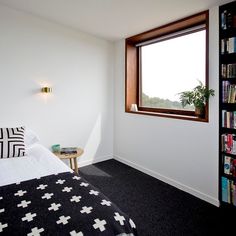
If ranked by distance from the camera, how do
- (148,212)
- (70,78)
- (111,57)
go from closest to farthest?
1. (148,212)
2. (70,78)
3. (111,57)

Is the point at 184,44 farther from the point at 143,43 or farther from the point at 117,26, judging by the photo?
the point at 117,26

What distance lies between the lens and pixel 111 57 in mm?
3600

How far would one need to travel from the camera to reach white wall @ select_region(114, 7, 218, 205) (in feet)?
7.27

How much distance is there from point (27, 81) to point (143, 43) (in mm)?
2010

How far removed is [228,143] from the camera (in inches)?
81.7

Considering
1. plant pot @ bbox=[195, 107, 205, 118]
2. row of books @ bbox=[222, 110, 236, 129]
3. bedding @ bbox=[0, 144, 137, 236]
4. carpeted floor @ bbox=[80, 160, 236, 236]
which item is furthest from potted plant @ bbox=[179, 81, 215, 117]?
bedding @ bbox=[0, 144, 137, 236]

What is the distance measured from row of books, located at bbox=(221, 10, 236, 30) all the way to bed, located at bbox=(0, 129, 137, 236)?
7.03 feet

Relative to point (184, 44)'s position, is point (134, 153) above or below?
below

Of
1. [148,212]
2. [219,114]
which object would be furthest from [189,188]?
[219,114]

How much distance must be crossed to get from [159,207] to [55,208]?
140cm

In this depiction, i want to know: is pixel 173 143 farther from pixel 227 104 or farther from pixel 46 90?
pixel 46 90

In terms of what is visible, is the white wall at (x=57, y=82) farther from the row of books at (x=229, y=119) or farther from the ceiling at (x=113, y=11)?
the row of books at (x=229, y=119)

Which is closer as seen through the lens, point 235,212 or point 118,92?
point 235,212

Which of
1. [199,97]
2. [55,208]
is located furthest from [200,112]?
[55,208]
